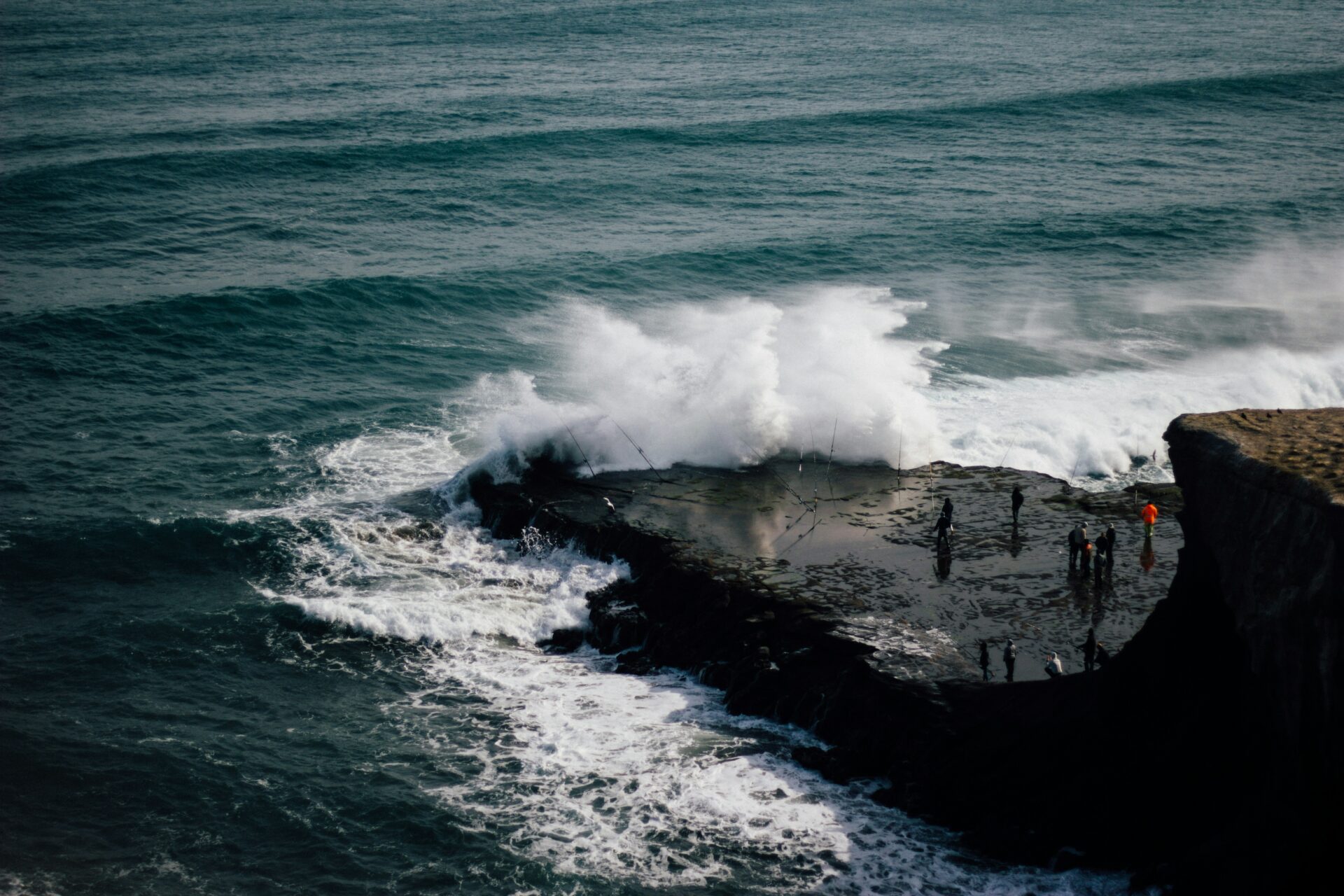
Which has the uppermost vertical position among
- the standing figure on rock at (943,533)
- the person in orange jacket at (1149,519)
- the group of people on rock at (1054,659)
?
the person in orange jacket at (1149,519)

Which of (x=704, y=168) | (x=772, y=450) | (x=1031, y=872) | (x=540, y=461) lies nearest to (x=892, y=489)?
(x=772, y=450)

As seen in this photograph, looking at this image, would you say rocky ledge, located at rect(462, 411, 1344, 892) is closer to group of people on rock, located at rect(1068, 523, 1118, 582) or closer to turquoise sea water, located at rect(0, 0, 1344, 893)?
group of people on rock, located at rect(1068, 523, 1118, 582)

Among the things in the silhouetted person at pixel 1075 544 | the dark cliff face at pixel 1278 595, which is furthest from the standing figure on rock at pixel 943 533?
the dark cliff face at pixel 1278 595

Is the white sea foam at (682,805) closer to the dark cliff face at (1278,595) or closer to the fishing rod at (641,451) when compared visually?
the dark cliff face at (1278,595)

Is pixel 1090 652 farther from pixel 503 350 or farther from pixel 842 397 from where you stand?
pixel 503 350

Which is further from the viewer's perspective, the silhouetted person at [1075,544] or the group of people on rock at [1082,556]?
the silhouetted person at [1075,544]

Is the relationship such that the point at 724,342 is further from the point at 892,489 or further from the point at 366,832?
the point at 366,832

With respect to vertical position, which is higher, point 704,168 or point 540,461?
point 704,168
